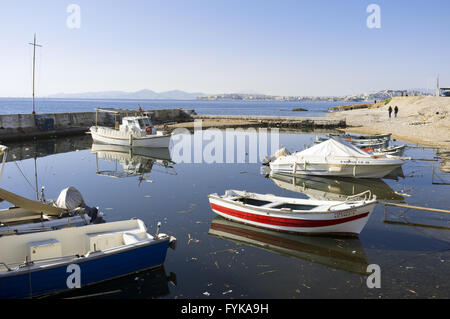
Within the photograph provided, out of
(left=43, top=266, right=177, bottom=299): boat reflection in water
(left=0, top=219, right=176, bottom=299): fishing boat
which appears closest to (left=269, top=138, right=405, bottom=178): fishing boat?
(left=0, top=219, right=176, bottom=299): fishing boat

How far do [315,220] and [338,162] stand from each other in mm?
9899

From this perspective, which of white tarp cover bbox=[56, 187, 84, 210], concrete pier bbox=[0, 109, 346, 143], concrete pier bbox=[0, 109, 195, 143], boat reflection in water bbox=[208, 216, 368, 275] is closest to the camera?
boat reflection in water bbox=[208, 216, 368, 275]

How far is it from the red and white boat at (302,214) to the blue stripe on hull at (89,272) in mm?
4127

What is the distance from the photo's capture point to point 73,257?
28.6 feet

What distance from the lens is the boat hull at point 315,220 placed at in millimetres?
11758

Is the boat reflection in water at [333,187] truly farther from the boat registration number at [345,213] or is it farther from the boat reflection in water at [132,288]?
the boat reflection in water at [132,288]

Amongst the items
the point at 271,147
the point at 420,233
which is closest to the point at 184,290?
the point at 420,233

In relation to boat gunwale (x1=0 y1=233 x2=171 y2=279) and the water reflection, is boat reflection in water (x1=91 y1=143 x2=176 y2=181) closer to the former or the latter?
the water reflection

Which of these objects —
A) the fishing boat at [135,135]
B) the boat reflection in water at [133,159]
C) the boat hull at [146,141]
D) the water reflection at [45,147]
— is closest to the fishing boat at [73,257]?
the boat reflection in water at [133,159]

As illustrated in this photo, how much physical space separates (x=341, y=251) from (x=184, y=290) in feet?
16.8

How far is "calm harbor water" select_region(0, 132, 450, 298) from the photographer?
901cm

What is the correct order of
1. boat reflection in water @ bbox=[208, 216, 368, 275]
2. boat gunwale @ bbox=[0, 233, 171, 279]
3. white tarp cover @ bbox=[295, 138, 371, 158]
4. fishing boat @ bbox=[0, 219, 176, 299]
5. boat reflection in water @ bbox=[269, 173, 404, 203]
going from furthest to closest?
white tarp cover @ bbox=[295, 138, 371, 158], boat reflection in water @ bbox=[269, 173, 404, 203], boat reflection in water @ bbox=[208, 216, 368, 275], fishing boat @ bbox=[0, 219, 176, 299], boat gunwale @ bbox=[0, 233, 171, 279]

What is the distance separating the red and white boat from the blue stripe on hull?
4.13 meters

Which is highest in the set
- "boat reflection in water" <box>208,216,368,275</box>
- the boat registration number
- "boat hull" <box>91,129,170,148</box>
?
"boat hull" <box>91,129,170,148</box>
